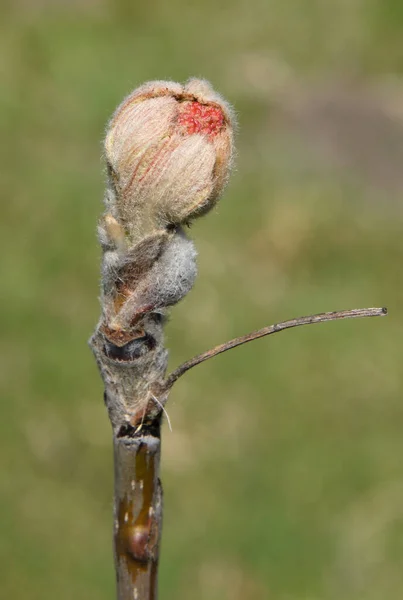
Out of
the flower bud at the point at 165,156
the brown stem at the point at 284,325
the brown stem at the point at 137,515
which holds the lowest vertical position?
the brown stem at the point at 137,515

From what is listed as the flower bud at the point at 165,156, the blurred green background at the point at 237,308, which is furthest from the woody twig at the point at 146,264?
the blurred green background at the point at 237,308

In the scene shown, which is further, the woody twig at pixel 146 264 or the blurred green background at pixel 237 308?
the blurred green background at pixel 237 308

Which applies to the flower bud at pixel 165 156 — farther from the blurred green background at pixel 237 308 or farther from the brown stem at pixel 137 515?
the blurred green background at pixel 237 308

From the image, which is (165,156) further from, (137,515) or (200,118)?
(137,515)

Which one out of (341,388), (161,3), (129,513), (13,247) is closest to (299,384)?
(341,388)

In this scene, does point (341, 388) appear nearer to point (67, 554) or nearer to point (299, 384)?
point (299, 384)

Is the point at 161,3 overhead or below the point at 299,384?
overhead

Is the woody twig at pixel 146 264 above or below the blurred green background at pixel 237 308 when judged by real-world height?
below
